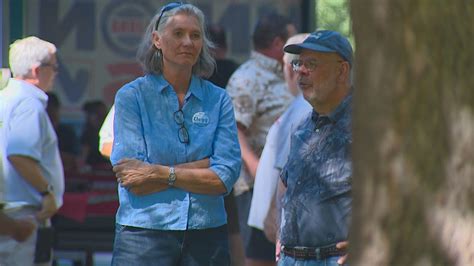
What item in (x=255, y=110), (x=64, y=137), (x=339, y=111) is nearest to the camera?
(x=339, y=111)

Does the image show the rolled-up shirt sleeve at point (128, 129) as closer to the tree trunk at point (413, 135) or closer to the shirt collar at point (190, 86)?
the shirt collar at point (190, 86)

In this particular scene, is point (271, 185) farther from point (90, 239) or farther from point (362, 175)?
point (362, 175)

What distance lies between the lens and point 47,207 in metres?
7.03

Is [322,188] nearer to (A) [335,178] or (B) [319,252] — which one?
(A) [335,178]

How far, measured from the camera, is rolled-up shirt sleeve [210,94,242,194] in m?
5.52

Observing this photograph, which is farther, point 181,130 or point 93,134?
point 93,134

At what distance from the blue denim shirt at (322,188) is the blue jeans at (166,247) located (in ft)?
1.12

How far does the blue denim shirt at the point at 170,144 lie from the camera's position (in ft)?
17.6

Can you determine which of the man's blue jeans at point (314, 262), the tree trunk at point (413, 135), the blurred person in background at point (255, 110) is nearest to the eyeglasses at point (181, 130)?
the man's blue jeans at point (314, 262)

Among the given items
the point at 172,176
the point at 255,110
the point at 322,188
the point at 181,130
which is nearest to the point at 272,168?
the point at 255,110

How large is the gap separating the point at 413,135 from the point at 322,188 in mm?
2473

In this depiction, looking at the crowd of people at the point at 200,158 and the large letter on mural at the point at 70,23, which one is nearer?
the crowd of people at the point at 200,158

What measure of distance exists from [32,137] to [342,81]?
222cm

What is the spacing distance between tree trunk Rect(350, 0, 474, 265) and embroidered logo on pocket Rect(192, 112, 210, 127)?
2.81m
